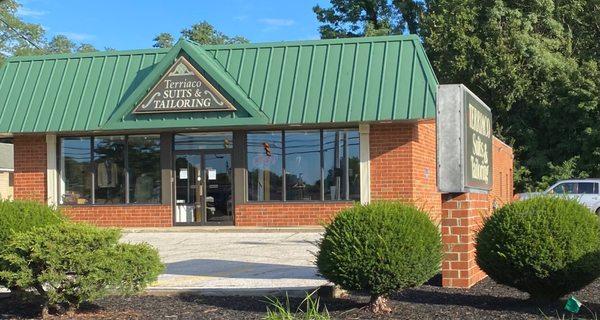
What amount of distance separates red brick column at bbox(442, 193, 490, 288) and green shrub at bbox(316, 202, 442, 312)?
1.42 m

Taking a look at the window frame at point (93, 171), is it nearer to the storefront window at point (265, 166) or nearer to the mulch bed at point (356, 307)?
the storefront window at point (265, 166)

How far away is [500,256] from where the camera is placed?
25.4 feet

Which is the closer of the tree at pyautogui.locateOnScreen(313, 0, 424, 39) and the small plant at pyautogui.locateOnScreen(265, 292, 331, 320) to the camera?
the small plant at pyautogui.locateOnScreen(265, 292, 331, 320)

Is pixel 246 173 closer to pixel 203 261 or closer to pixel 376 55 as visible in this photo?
pixel 376 55

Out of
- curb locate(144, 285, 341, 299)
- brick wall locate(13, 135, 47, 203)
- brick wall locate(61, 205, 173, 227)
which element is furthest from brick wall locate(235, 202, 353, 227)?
curb locate(144, 285, 341, 299)

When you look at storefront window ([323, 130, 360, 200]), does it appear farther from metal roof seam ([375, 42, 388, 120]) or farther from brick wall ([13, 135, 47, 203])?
brick wall ([13, 135, 47, 203])

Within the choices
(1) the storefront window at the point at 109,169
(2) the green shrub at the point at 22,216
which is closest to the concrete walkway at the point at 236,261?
(2) the green shrub at the point at 22,216

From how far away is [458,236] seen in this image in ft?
29.6

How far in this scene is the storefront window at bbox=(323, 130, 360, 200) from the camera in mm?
20469

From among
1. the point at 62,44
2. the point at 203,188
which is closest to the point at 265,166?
the point at 203,188

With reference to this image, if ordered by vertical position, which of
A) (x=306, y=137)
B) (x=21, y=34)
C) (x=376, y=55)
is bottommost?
(x=306, y=137)

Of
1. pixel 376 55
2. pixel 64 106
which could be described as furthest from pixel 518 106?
pixel 64 106

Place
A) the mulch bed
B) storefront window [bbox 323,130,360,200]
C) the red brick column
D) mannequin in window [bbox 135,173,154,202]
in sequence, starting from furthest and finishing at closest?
mannequin in window [bbox 135,173,154,202] → storefront window [bbox 323,130,360,200] → the red brick column → the mulch bed

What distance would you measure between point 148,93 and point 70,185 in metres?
4.02
